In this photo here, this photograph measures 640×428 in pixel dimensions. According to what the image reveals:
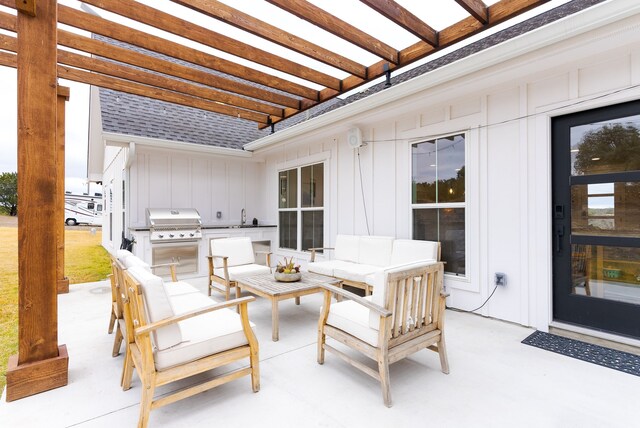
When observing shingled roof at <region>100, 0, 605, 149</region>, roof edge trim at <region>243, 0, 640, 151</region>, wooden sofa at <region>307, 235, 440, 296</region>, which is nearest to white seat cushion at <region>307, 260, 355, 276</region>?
wooden sofa at <region>307, 235, 440, 296</region>

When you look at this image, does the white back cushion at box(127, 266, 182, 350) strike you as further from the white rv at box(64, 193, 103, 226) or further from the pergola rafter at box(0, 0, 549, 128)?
the white rv at box(64, 193, 103, 226)

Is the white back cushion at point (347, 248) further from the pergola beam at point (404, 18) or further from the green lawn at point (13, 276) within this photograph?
the green lawn at point (13, 276)

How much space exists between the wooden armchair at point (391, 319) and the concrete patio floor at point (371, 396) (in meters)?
0.18

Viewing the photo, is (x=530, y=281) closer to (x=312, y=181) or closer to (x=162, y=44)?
(x=312, y=181)

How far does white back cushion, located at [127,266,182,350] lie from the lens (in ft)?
6.31

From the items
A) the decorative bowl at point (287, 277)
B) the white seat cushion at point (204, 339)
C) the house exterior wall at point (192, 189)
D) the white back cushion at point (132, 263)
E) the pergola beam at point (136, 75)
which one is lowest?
the white seat cushion at point (204, 339)

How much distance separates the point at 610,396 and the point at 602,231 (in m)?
1.60

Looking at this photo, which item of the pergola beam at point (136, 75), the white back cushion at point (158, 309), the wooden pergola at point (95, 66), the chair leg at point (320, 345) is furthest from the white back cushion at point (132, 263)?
the pergola beam at point (136, 75)

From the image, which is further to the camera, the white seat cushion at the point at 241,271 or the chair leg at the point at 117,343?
the white seat cushion at the point at 241,271

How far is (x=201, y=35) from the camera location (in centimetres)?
322

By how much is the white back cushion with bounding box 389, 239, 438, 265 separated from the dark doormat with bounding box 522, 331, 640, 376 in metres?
1.34

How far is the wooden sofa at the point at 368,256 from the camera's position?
163 inches

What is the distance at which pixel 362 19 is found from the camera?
10.2 feet

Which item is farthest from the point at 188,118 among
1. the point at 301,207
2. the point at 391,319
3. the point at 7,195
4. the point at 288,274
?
the point at 7,195
